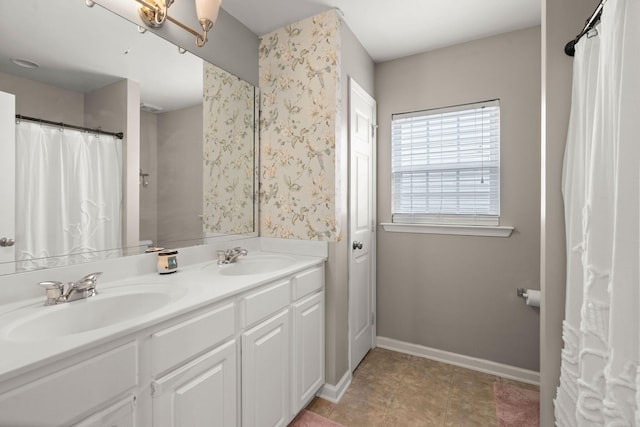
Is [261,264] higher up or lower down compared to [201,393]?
higher up

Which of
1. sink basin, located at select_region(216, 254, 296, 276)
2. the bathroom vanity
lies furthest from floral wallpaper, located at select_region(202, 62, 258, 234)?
the bathroom vanity

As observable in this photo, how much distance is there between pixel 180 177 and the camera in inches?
68.5

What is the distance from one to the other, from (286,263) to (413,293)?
1211mm

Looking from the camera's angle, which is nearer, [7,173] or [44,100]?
[7,173]

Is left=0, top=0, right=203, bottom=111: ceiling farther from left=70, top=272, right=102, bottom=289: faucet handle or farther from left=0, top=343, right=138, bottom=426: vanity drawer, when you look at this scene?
left=0, top=343, right=138, bottom=426: vanity drawer

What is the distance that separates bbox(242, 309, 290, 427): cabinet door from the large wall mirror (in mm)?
743

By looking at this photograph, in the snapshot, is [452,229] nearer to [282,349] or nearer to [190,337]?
[282,349]

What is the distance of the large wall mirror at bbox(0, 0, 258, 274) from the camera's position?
1.13 metres

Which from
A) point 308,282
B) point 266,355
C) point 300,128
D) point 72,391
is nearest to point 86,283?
point 72,391

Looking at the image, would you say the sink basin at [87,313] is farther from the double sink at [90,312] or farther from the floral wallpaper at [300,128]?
the floral wallpaper at [300,128]

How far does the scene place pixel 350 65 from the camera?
211cm

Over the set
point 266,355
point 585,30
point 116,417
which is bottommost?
point 266,355

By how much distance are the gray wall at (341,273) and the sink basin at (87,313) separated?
99 cm

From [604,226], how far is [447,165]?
1.49m
